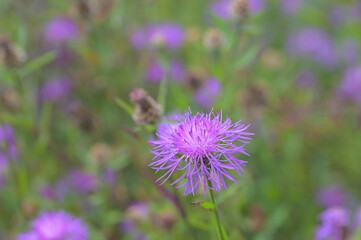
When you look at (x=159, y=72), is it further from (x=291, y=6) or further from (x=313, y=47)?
(x=291, y=6)

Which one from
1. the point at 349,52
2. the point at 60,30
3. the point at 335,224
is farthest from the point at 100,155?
the point at 349,52

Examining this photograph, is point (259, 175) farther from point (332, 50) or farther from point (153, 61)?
point (332, 50)

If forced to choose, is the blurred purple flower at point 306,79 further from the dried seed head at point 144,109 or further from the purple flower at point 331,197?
the dried seed head at point 144,109

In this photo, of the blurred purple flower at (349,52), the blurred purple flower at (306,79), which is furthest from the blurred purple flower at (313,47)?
the blurred purple flower at (306,79)

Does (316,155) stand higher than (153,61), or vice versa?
(153,61)

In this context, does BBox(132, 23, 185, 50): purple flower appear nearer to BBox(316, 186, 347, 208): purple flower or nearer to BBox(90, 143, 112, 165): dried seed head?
BBox(90, 143, 112, 165): dried seed head

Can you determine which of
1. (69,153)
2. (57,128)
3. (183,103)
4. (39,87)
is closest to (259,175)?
(183,103)
